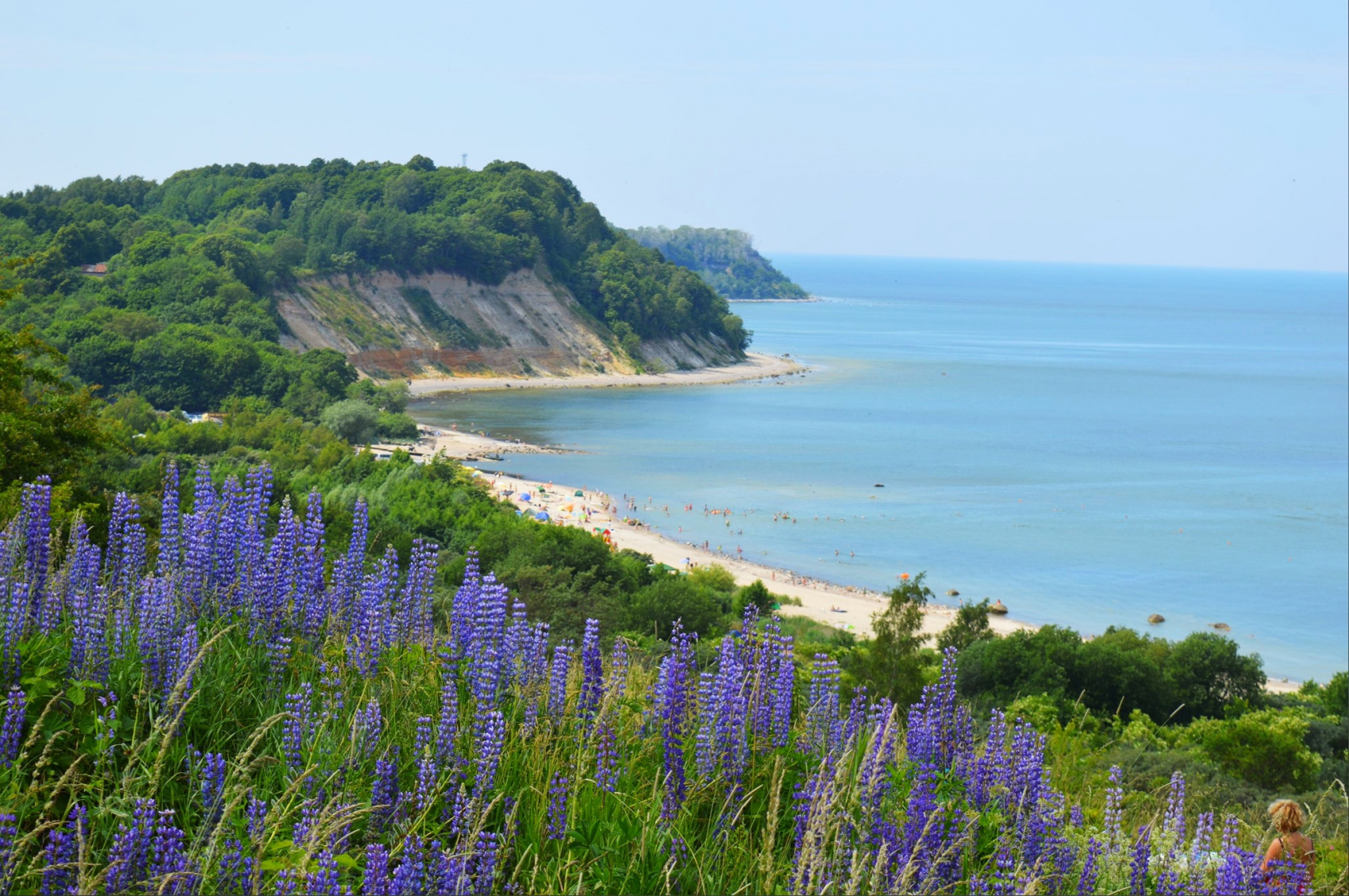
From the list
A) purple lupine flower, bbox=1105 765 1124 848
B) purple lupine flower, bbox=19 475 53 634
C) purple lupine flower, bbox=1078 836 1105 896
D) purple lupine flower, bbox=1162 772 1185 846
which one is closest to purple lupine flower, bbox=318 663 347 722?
purple lupine flower, bbox=19 475 53 634

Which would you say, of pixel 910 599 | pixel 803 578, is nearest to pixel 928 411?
pixel 803 578

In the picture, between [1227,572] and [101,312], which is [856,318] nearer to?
[101,312]

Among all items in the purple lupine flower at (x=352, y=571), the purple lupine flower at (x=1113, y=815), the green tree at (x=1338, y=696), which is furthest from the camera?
the green tree at (x=1338, y=696)

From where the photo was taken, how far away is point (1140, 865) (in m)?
4.16

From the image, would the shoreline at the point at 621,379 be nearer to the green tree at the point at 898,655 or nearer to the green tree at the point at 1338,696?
the green tree at the point at 1338,696

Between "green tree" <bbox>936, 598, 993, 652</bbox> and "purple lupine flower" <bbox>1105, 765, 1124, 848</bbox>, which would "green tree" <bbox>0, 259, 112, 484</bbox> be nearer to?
"purple lupine flower" <bbox>1105, 765, 1124, 848</bbox>

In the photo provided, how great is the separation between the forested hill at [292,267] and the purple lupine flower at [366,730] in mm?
62681

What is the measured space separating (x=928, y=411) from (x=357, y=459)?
2062 inches

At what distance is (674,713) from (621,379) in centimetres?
9535

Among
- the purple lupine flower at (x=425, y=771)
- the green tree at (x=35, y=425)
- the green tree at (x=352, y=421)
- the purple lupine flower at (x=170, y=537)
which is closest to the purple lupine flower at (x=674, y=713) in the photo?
the purple lupine flower at (x=425, y=771)

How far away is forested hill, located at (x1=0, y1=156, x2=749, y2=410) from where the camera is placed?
68.1m

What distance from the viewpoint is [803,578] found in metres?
40.6

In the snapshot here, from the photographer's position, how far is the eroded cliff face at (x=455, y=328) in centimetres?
8794

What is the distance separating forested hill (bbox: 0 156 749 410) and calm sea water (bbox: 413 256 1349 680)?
12312 mm
